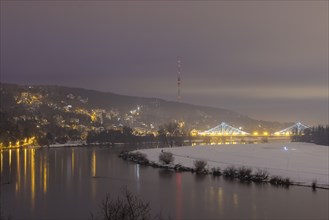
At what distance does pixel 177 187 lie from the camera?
2038 cm

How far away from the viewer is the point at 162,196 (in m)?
17.9

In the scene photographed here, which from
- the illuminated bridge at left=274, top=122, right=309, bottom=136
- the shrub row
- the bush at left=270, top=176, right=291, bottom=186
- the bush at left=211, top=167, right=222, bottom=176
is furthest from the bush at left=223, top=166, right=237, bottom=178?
the illuminated bridge at left=274, top=122, right=309, bottom=136

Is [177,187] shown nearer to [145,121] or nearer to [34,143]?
[34,143]

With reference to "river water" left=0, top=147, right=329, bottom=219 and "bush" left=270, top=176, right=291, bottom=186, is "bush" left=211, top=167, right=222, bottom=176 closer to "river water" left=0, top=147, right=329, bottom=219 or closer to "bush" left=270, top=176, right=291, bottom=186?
"river water" left=0, top=147, right=329, bottom=219

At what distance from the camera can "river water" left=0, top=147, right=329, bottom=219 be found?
1476cm

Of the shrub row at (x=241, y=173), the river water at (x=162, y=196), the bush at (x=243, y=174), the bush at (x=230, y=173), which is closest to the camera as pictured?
the river water at (x=162, y=196)

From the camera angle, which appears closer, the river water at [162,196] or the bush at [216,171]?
the river water at [162,196]

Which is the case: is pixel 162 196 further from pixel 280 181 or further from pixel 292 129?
pixel 292 129

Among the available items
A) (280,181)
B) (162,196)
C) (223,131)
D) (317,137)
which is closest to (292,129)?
(223,131)

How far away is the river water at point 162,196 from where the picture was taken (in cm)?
1476

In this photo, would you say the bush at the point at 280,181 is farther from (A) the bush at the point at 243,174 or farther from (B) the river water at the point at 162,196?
(A) the bush at the point at 243,174

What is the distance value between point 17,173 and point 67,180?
370 cm

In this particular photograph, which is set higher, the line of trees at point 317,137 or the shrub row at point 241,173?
the line of trees at point 317,137

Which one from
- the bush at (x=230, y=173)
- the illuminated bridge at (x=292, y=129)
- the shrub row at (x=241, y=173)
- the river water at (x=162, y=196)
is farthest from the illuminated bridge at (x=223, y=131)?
the river water at (x=162, y=196)
